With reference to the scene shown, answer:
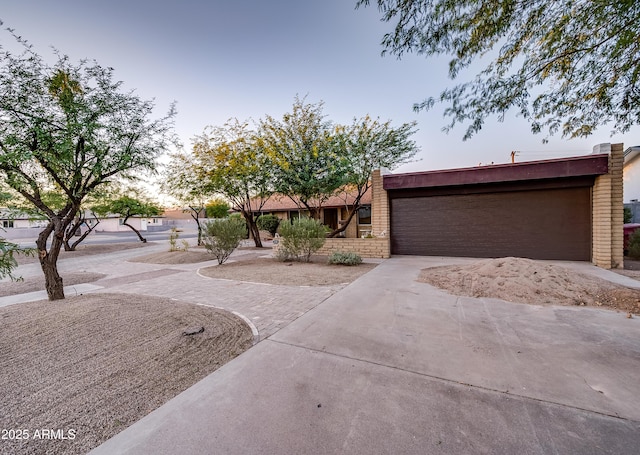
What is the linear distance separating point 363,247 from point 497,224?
522 centimetres

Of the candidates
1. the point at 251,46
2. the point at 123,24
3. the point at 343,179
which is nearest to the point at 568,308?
the point at 343,179

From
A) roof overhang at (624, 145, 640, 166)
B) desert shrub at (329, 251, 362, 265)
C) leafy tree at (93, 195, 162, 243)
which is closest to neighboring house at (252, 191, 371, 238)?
desert shrub at (329, 251, 362, 265)

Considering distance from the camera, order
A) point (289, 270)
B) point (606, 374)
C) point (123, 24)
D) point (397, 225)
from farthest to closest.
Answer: point (397, 225) → point (289, 270) → point (123, 24) → point (606, 374)

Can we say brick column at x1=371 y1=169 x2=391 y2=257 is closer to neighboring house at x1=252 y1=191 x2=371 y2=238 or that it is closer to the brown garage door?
the brown garage door

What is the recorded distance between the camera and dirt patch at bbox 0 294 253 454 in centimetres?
192

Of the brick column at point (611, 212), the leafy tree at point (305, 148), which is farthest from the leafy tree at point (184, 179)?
the brick column at point (611, 212)

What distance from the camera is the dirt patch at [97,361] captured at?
1.92m

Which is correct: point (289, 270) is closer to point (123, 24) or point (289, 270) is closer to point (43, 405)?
point (43, 405)

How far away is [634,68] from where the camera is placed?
439 cm

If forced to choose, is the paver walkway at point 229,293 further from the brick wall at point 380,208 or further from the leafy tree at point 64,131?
the brick wall at point 380,208

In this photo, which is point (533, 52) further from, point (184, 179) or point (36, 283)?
point (184, 179)

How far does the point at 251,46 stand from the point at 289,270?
25.1 ft

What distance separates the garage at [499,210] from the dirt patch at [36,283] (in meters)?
11.1

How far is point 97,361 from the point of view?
8.87 feet
